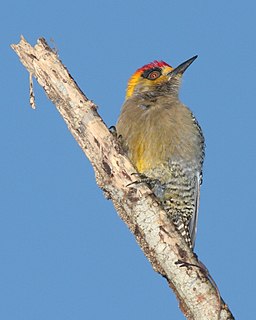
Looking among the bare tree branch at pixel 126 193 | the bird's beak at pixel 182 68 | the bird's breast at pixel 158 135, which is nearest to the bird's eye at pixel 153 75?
the bird's beak at pixel 182 68

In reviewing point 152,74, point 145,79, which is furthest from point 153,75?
point 145,79

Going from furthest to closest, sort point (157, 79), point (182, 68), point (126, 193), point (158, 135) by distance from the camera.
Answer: point (182, 68) < point (157, 79) < point (158, 135) < point (126, 193)

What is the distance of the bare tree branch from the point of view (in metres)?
6.33

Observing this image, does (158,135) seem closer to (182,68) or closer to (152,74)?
(152,74)

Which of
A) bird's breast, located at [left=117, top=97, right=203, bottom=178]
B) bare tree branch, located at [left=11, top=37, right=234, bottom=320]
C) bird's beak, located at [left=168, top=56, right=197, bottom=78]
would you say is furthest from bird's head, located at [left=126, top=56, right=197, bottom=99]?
bare tree branch, located at [left=11, top=37, right=234, bottom=320]

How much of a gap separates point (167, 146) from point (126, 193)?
137 cm

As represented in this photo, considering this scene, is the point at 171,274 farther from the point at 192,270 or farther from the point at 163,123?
the point at 163,123

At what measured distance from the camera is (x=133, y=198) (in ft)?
22.1

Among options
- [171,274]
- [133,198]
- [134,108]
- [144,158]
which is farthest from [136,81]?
[171,274]

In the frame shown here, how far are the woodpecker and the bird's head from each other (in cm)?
2

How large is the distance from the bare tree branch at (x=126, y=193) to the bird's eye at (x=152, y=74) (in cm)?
225

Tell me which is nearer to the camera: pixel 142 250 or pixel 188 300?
pixel 188 300

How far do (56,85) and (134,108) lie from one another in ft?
5.18

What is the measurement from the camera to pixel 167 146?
7859mm
